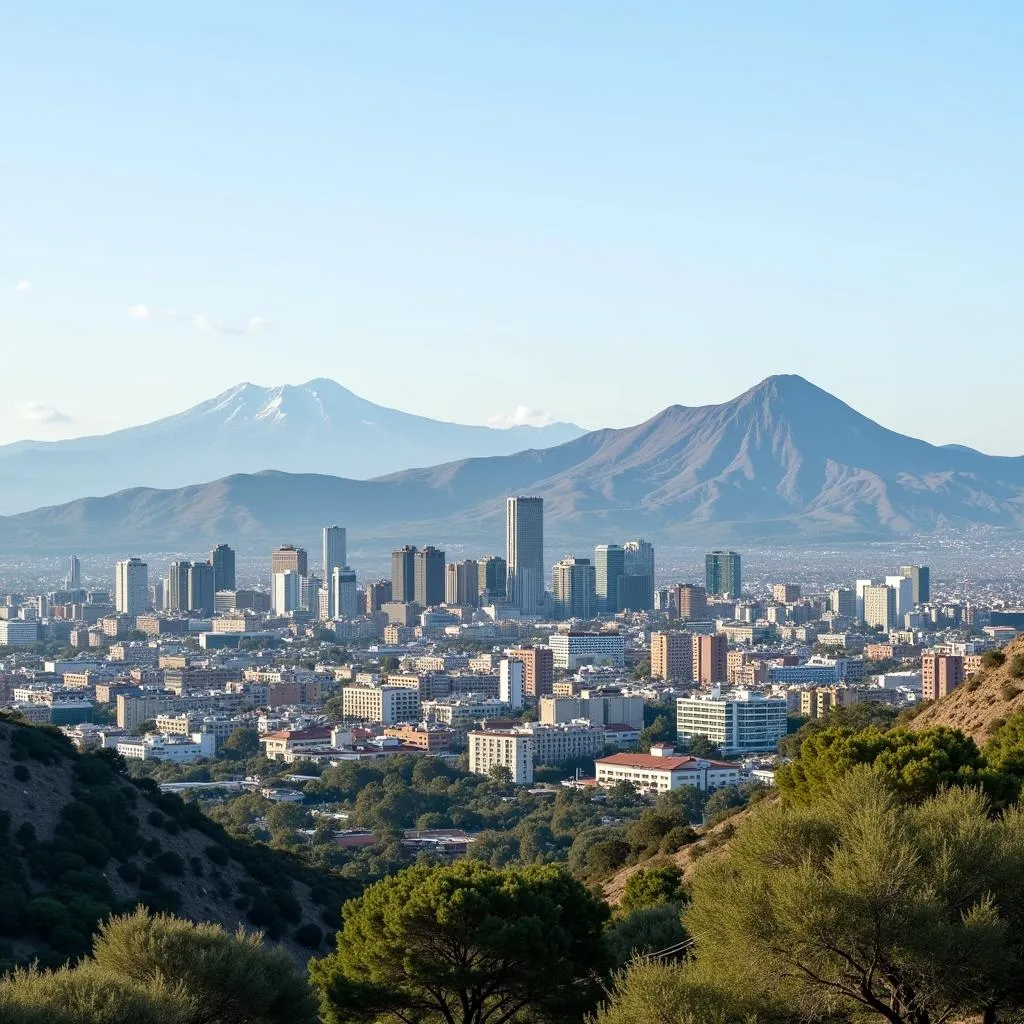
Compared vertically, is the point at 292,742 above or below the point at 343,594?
below

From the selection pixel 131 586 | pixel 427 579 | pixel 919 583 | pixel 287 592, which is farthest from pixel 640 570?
pixel 131 586

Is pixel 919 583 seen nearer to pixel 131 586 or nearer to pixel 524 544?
A: pixel 524 544

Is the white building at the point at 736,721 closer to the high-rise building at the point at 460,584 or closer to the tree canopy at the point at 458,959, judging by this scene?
the tree canopy at the point at 458,959

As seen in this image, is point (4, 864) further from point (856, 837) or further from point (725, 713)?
point (725, 713)

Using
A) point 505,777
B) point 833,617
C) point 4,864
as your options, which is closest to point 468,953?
point 4,864

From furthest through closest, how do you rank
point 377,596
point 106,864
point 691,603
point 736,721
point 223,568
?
point 223,568 → point 377,596 → point 691,603 → point 736,721 → point 106,864

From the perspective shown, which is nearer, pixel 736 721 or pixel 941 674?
pixel 736 721

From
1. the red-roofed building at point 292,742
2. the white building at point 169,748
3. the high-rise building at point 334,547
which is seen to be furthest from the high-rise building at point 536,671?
the high-rise building at point 334,547
